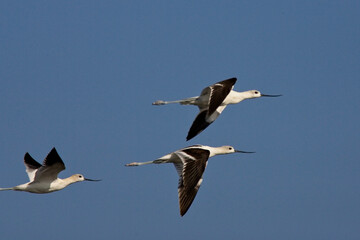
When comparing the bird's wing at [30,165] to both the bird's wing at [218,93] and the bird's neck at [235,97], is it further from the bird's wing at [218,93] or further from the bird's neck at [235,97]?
the bird's neck at [235,97]

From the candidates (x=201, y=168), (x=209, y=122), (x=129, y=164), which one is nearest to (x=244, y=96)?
(x=209, y=122)

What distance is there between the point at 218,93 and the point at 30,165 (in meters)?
5.79

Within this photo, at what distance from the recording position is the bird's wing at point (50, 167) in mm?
25200

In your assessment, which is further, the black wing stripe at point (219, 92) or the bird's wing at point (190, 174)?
the black wing stripe at point (219, 92)

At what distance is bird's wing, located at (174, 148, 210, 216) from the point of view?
23094mm

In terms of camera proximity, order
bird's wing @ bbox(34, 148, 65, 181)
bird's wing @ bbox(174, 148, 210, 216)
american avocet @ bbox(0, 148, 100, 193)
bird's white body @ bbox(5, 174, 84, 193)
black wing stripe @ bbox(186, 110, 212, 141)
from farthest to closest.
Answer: black wing stripe @ bbox(186, 110, 212, 141)
bird's white body @ bbox(5, 174, 84, 193)
american avocet @ bbox(0, 148, 100, 193)
bird's wing @ bbox(34, 148, 65, 181)
bird's wing @ bbox(174, 148, 210, 216)

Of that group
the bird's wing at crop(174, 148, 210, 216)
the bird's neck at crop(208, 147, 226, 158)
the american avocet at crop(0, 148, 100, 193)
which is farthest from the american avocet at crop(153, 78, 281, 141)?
the american avocet at crop(0, 148, 100, 193)

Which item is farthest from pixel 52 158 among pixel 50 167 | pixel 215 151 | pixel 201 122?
pixel 215 151

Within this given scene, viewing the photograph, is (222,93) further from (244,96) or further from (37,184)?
(37,184)

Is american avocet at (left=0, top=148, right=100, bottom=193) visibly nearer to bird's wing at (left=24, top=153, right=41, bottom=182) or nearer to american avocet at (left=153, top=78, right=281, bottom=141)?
bird's wing at (left=24, top=153, right=41, bottom=182)

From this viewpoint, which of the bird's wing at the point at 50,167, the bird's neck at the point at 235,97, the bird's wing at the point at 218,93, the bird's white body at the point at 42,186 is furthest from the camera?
the bird's neck at the point at 235,97

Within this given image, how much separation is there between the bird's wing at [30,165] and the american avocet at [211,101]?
→ 14.3 ft

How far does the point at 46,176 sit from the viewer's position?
26.1 m

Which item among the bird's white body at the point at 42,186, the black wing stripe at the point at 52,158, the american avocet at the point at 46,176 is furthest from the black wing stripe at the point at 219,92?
the bird's white body at the point at 42,186
